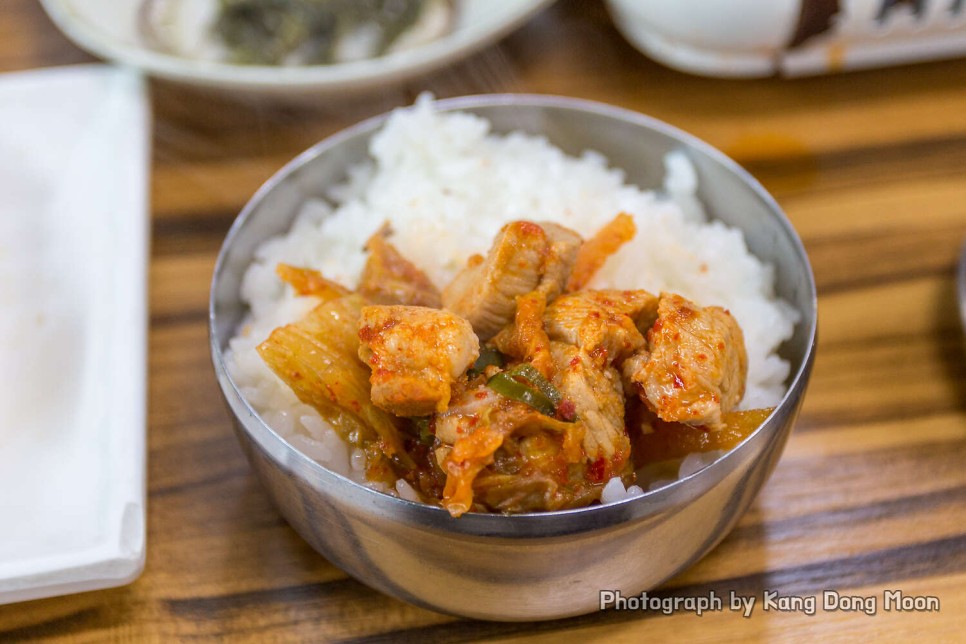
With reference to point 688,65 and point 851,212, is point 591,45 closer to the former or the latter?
point 688,65

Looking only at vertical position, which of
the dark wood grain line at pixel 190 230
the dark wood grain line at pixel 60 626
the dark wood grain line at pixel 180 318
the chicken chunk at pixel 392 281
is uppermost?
the chicken chunk at pixel 392 281

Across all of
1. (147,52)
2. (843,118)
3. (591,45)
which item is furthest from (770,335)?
(147,52)

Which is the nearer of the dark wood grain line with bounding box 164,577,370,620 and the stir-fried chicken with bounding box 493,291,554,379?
the stir-fried chicken with bounding box 493,291,554,379

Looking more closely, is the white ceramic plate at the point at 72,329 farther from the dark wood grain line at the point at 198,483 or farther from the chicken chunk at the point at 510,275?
the chicken chunk at the point at 510,275

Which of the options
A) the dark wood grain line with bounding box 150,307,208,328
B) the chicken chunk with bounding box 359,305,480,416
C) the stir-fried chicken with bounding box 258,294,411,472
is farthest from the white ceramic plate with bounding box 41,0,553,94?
the chicken chunk with bounding box 359,305,480,416

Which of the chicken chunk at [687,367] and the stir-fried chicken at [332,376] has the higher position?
the chicken chunk at [687,367]

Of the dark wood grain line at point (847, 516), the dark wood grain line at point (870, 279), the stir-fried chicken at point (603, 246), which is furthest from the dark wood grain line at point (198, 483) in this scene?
the dark wood grain line at point (870, 279)

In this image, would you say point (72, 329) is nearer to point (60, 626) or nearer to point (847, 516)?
point (60, 626)

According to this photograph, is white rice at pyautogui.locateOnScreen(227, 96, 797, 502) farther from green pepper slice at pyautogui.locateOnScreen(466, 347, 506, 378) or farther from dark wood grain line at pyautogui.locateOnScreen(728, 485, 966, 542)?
green pepper slice at pyautogui.locateOnScreen(466, 347, 506, 378)
